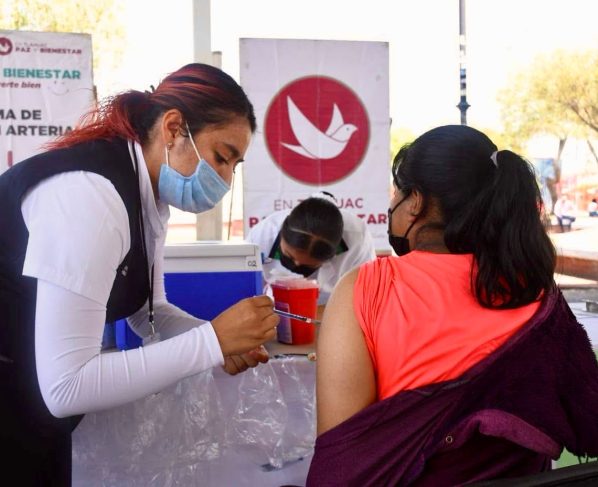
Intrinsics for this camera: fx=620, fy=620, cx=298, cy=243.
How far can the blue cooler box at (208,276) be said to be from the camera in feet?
5.24

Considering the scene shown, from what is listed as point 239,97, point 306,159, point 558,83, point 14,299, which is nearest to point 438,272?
point 239,97

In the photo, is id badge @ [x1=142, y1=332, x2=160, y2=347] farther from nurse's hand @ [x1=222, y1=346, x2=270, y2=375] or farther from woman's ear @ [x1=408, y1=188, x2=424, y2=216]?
woman's ear @ [x1=408, y1=188, x2=424, y2=216]

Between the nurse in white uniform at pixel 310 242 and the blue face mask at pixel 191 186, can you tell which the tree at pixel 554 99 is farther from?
the blue face mask at pixel 191 186

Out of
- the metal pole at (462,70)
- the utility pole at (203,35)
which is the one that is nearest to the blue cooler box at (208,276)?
the utility pole at (203,35)

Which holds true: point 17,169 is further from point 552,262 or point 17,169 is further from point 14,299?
point 552,262

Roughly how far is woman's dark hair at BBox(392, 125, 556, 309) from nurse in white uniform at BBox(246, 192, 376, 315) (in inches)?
40.7

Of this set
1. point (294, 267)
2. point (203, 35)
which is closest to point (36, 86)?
point (203, 35)

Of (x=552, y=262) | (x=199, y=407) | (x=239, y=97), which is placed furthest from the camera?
(x=199, y=407)

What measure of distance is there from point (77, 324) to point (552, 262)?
2.25ft

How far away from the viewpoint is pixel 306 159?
2.94 metres

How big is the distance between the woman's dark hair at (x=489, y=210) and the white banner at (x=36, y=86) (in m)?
2.13

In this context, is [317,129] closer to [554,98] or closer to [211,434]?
[211,434]

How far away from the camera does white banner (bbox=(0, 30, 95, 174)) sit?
266 cm

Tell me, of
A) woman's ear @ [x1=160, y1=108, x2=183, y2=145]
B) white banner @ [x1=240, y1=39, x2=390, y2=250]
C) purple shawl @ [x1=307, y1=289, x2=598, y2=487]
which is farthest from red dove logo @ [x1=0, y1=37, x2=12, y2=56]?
purple shawl @ [x1=307, y1=289, x2=598, y2=487]
